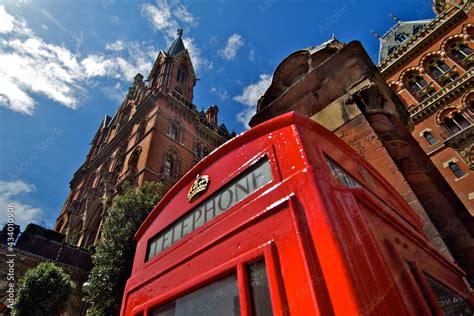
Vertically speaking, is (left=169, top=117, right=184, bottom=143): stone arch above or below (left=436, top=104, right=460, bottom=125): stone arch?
above

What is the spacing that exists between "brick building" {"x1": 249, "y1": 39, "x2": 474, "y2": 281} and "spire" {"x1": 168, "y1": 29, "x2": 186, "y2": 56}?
2840cm

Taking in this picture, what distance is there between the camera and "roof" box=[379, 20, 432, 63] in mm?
32044

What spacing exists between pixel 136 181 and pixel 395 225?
670 inches

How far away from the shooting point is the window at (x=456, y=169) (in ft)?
62.0

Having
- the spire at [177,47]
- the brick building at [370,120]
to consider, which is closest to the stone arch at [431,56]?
the brick building at [370,120]

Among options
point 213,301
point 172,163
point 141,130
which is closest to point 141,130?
point 141,130

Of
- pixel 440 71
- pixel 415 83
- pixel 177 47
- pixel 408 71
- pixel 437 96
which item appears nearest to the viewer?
pixel 437 96

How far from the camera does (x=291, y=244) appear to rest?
1625mm

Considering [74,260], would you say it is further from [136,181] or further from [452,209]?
[452,209]

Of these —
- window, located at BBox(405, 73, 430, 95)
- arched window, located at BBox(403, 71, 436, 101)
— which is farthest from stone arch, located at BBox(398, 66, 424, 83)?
window, located at BBox(405, 73, 430, 95)

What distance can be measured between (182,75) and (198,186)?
29.1 meters

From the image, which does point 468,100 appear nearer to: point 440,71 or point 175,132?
point 440,71

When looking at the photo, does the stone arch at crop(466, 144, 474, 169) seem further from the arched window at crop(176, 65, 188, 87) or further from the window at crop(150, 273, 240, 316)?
the arched window at crop(176, 65, 188, 87)

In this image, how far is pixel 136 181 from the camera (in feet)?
56.3
